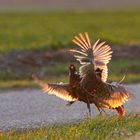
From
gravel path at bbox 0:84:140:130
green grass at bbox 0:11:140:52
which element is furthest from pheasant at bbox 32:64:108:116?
green grass at bbox 0:11:140:52

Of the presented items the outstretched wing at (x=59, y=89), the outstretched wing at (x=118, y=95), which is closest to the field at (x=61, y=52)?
the outstretched wing at (x=118, y=95)

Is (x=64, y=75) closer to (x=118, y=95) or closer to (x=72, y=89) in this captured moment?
(x=118, y=95)

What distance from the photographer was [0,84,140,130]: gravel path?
35.2ft

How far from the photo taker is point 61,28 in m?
26.1

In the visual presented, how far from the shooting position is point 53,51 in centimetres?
1925

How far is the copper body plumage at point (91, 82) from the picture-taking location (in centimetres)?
932

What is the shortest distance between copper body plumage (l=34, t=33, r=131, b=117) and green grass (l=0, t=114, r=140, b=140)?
0.74 feet

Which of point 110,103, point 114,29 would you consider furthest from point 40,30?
point 110,103

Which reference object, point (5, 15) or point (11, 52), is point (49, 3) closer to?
point (5, 15)

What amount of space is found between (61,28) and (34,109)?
1412 cm

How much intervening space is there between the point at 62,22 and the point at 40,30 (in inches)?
129

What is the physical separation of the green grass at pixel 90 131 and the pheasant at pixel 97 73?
0.24 metres

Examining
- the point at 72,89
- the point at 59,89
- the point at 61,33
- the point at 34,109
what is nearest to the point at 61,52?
the point at 61,33

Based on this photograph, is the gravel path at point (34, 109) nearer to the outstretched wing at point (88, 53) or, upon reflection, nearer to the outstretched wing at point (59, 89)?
the outstretched wing at point (59, 89)
